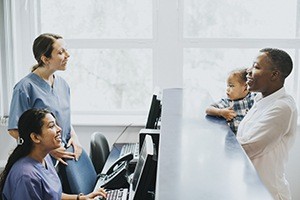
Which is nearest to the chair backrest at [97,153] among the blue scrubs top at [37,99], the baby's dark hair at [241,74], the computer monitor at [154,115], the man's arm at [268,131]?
the blue scrubs top at [37,99]

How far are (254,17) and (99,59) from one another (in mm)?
1316

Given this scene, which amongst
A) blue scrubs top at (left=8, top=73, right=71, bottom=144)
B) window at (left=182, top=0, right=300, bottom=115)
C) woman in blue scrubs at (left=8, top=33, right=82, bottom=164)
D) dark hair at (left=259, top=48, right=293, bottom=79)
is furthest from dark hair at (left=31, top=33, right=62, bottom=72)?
window at (left=182, top=0, right=300, bottom=115)

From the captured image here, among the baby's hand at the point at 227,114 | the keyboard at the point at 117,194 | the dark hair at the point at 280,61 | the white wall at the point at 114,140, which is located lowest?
the white wall at the point at 114,140

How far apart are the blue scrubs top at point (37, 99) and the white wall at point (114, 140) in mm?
973

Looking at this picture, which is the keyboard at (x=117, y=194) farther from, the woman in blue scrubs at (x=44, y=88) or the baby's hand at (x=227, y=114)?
the baby's hand at (x=227, y=114)

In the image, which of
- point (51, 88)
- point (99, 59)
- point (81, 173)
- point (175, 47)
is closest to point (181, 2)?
point (175, 47)

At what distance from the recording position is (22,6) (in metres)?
3.56

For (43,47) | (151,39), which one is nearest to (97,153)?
(43,47)

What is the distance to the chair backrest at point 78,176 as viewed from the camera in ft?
7.35

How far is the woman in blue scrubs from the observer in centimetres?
239

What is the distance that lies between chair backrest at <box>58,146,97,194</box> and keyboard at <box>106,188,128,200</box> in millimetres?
209

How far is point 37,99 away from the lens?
242cm

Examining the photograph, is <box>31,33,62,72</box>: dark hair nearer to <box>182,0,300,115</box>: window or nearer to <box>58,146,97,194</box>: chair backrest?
<box>58,146,97,194</box>: chair backrest

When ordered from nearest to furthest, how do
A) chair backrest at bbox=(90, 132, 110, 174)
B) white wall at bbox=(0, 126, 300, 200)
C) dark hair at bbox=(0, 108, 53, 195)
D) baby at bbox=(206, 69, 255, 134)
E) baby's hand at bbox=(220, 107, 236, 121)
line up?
1. dark hair at bbox=(0, 108, 53, 195)
2. baby's hand at bbox=(220, 107, 236, 121)
3. baby at bbox=(206, 69, 255, 134)
4. chair backrest at bbox=(90, 132, 110, 174)
5. white wall at bbox=(0, 126, 300, 200)
